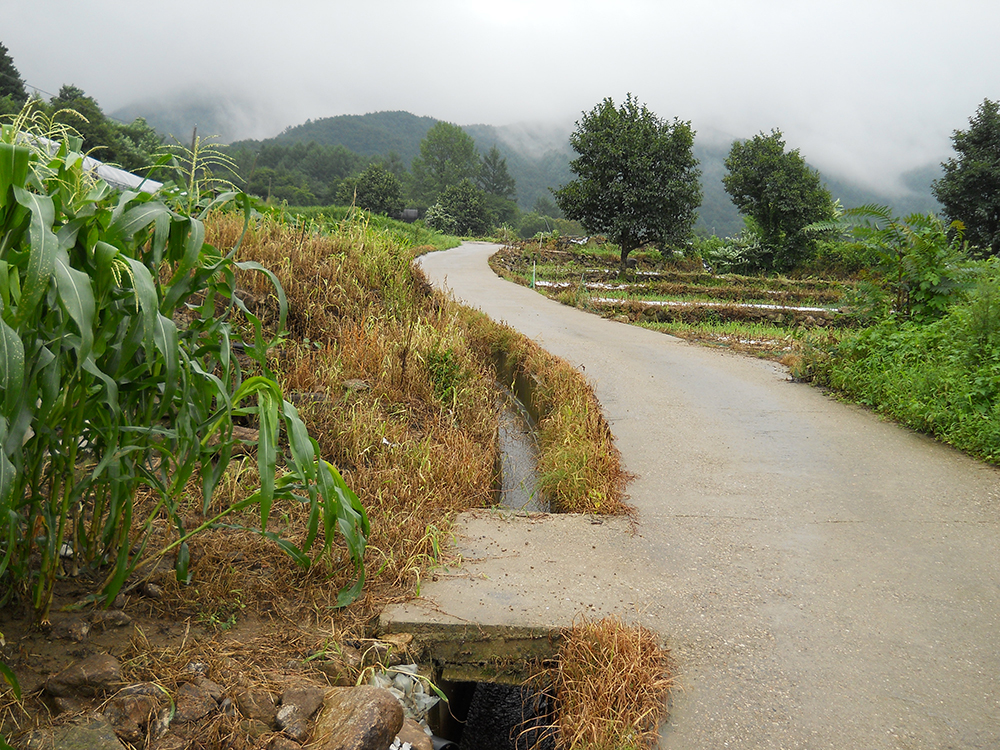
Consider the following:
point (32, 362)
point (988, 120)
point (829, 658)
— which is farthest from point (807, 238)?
point (32, 362)

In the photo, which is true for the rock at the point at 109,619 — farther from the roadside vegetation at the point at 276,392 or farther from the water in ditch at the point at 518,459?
the water in ditch at the point at 518,459

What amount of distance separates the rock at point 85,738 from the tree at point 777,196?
77.2 feet

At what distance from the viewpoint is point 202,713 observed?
6.31 ft

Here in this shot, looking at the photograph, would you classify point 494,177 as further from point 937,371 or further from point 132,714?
point 132,714

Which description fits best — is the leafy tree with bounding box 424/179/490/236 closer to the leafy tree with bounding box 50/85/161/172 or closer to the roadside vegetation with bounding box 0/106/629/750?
the leafy tree with bounding box 50/85/161/172

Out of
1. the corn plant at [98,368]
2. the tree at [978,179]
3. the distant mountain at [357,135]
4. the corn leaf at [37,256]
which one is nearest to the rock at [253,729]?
the corn plant at [98,368]

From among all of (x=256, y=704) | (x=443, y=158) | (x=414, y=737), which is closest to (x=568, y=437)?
(x=414, y=737)

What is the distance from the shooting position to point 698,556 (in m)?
3.20

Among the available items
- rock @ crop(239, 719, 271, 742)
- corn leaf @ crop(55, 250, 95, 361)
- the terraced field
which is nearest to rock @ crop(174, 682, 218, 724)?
rock @ crop(239, 719, 271, 742)

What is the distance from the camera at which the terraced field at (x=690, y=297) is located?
34.8 ft

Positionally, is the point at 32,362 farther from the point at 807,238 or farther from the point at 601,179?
the point at 807,238

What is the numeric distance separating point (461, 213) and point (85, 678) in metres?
52.0

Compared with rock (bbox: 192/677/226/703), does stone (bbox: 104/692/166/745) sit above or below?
above

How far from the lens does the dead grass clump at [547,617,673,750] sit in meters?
2.09
